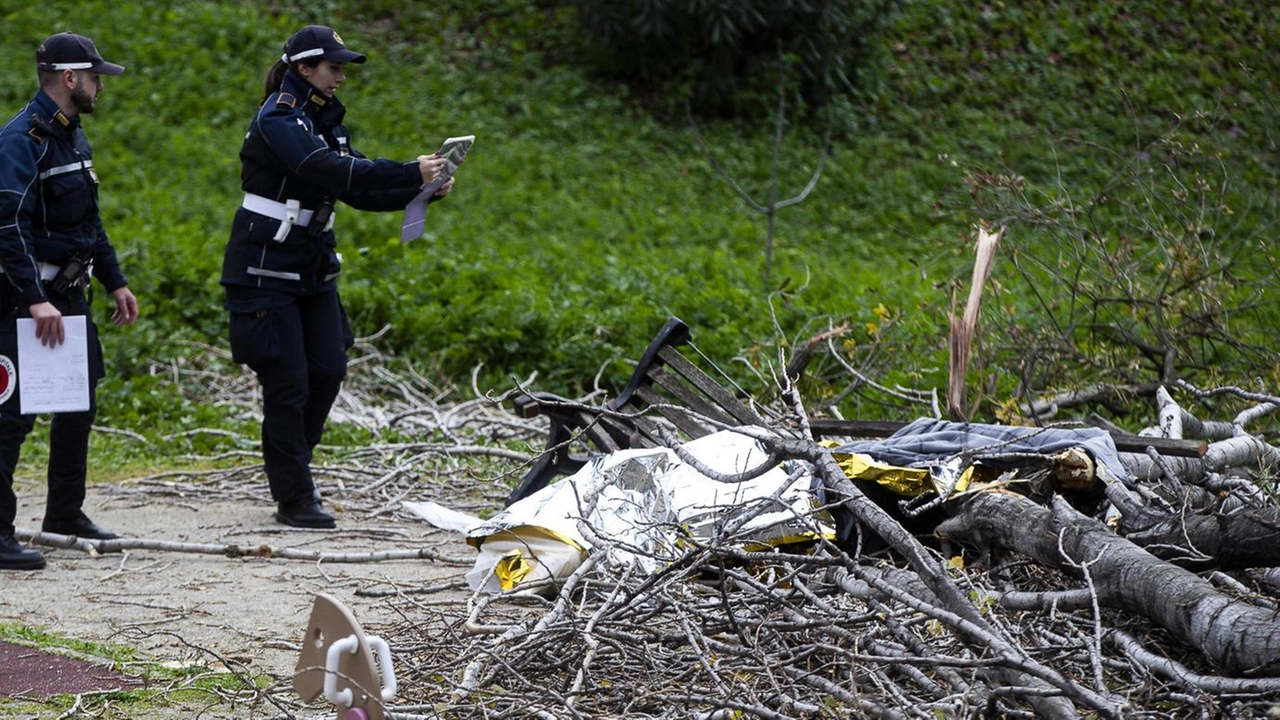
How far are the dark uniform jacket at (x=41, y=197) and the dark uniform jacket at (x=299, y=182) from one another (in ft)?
1.92

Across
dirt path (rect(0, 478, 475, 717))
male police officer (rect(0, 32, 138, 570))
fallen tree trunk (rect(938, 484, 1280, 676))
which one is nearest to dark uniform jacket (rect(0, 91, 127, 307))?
male police officer (rect(0, 32, 138, 570))

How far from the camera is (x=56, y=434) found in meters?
5.49

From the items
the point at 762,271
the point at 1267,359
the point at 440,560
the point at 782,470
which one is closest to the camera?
the point at 782,470

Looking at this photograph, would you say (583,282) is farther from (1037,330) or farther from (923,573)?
(923,573)

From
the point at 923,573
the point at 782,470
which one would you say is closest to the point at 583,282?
the point at 782,470

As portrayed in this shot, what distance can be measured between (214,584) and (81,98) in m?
1.91

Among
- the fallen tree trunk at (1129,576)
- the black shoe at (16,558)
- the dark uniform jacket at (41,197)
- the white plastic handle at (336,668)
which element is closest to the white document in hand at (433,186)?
the dark uniform jacket at (41,197)

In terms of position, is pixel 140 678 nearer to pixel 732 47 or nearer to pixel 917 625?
pixel 917 625

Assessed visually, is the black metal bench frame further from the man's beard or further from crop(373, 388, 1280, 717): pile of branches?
the man's beard

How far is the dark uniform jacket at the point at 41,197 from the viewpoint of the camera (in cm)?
496

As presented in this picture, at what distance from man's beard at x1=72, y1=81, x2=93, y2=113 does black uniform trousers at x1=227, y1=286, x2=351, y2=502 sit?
90 centimetres

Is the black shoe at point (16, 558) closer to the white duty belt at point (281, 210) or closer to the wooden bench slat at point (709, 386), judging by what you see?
the white duty belt at point (281, 210)

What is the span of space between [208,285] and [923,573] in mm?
6835

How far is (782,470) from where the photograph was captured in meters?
4.67
